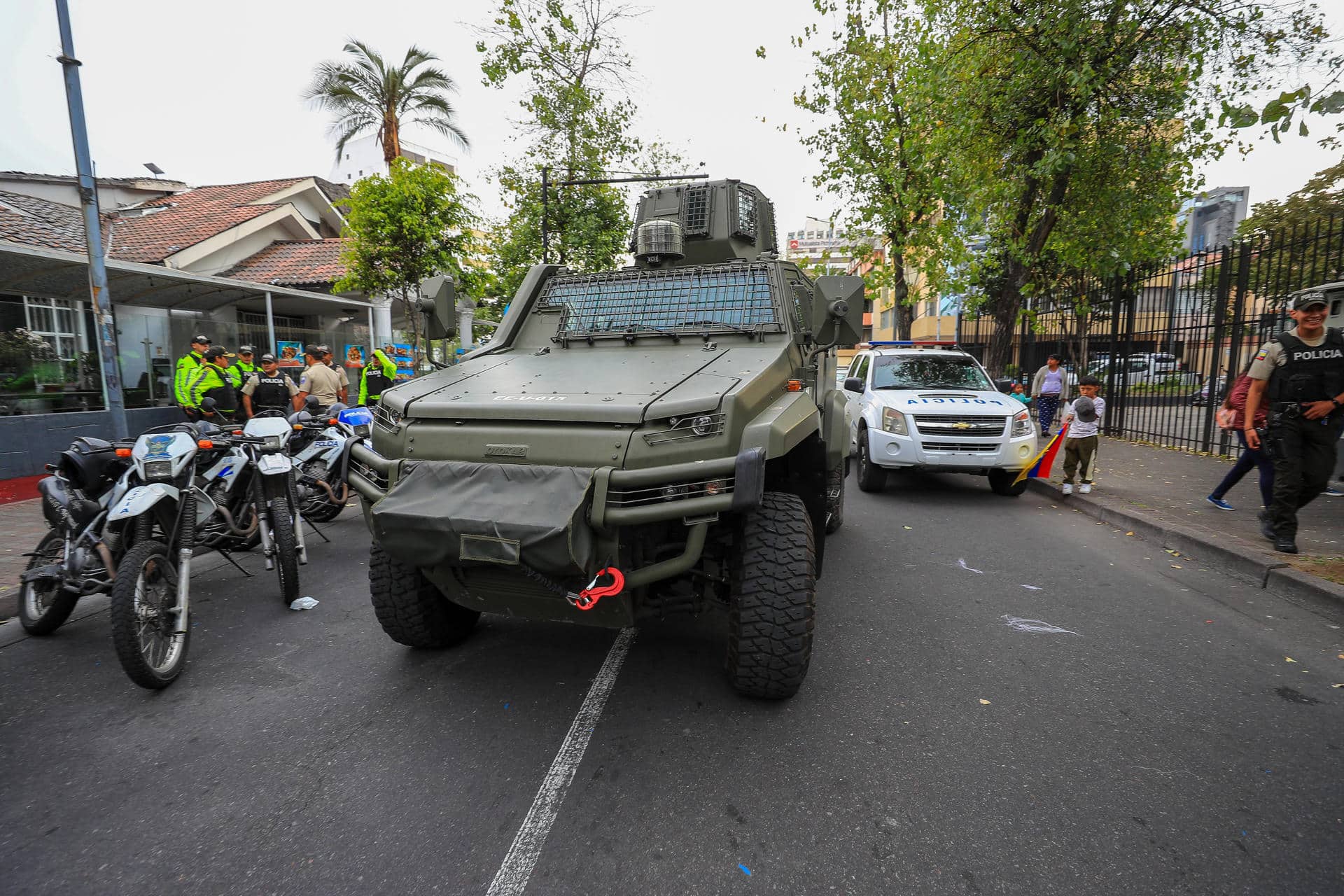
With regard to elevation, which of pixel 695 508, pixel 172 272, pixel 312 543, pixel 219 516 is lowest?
pixel 312 543

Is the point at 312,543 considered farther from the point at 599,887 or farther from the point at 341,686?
the point at 599,887

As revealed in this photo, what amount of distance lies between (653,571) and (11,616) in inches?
170

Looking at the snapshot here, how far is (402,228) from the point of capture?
12.5 m

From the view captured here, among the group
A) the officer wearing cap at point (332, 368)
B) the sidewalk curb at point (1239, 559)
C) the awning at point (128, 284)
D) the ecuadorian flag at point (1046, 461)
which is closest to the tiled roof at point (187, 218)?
the awning at point (128, 284)

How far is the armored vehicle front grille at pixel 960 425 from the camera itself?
7.72 m

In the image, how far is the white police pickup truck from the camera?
25.4 ft

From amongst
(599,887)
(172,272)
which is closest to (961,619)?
(599,887)

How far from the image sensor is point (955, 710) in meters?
3.15

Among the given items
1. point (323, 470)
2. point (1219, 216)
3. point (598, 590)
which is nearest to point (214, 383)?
point (323, 470)

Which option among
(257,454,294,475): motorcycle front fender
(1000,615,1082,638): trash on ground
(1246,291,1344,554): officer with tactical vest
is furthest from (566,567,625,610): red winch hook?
(1246,291,1344,554): officer with tactical vest

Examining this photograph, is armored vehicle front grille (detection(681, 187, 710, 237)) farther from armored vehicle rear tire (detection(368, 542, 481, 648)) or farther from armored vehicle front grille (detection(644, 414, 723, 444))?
armored vehicle rear tire (detection(368, 542, 481, 648))

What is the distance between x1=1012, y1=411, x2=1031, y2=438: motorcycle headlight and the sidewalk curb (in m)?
1.08

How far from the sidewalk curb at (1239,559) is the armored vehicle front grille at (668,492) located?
420 cm

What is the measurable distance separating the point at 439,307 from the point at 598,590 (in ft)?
8.51
